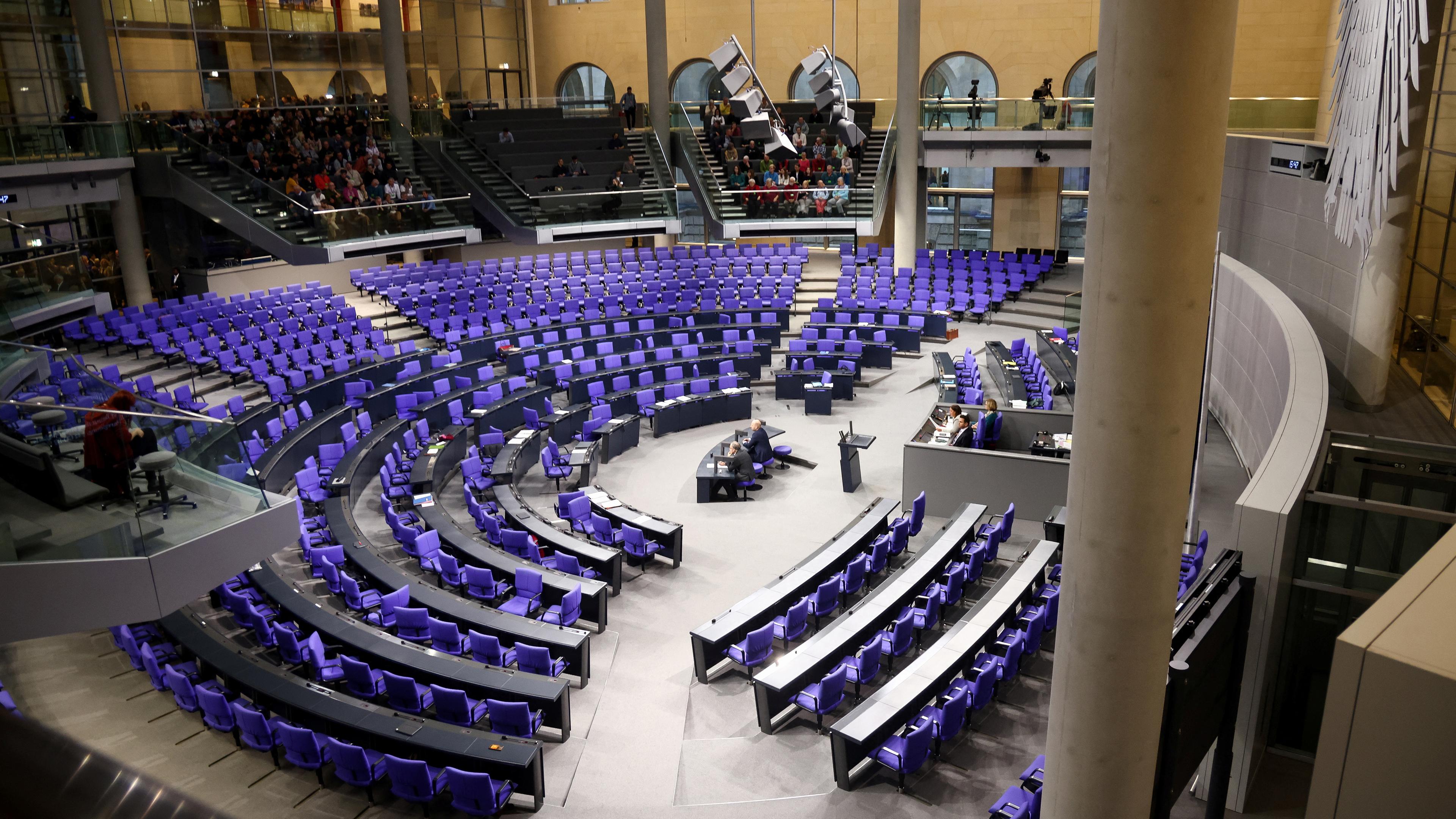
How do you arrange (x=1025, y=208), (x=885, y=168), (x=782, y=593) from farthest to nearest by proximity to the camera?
(x=1025, y=208) → (x=885, y=168) → (x=782, y=593)

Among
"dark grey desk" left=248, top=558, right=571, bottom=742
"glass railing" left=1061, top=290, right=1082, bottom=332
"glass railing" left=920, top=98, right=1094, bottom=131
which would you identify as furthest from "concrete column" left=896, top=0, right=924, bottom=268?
"dark grey desk" left=248, top=558, right=571, bottom=742

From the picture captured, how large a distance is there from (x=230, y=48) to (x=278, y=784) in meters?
25.1

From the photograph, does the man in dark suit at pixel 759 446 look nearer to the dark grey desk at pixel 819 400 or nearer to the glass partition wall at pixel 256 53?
the dark grey desk at pixel 819 400

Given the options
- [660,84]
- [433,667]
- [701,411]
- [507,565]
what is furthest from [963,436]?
[660,84]

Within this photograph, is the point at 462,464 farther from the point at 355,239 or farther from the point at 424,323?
the point at 355,239

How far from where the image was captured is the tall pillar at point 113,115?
22.3 metres

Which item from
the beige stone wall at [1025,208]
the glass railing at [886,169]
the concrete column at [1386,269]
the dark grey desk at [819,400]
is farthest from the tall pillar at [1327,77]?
the dark grey desk at [819,400]

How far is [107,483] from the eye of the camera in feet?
27.8

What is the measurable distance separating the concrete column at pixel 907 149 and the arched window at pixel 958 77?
17.0 ft

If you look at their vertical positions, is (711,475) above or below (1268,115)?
below

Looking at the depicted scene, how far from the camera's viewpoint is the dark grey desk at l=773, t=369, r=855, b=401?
62.5 feet

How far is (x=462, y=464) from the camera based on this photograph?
14.5 m

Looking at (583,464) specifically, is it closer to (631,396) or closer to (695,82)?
(631,396)

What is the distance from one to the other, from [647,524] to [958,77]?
24.2 metres
